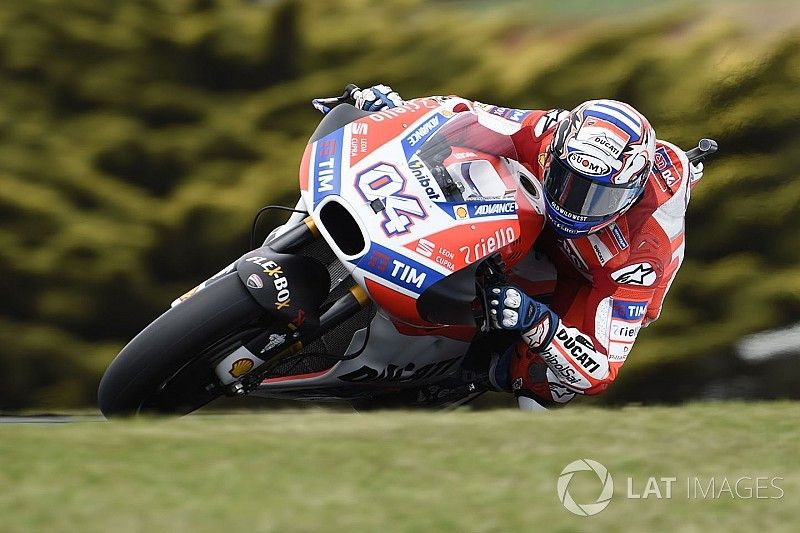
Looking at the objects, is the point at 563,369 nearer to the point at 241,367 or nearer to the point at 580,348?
the point at 580,348

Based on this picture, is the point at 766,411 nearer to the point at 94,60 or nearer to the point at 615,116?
the point at 615,116

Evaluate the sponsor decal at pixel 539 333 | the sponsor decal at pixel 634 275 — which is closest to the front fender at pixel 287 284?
the sponsor decal at pixel 539 333

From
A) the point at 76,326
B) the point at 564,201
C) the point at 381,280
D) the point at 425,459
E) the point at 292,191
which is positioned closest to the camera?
the point at 425,459

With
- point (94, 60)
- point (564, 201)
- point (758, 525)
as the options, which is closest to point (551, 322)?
point (564, 201)

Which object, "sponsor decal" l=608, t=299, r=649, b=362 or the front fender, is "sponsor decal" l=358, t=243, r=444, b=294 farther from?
"sponsor decal" l=608, t=299, r=649, b=362

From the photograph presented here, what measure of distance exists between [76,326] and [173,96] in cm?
126

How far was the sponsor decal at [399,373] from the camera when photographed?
427cm

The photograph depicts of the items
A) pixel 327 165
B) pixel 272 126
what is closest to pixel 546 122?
pixel 327 165

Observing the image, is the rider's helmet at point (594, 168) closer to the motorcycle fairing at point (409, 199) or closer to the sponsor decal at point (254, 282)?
the motorcycle fairing at point (409, 199)

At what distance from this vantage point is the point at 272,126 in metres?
5.93

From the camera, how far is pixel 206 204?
566cm

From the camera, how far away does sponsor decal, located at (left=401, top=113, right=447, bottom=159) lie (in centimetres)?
382

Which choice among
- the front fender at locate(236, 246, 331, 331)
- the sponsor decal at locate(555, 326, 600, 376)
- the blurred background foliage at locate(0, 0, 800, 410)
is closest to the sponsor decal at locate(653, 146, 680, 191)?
the sponsor decal at locate(555, 326, 600, 376)

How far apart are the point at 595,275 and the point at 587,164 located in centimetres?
56
